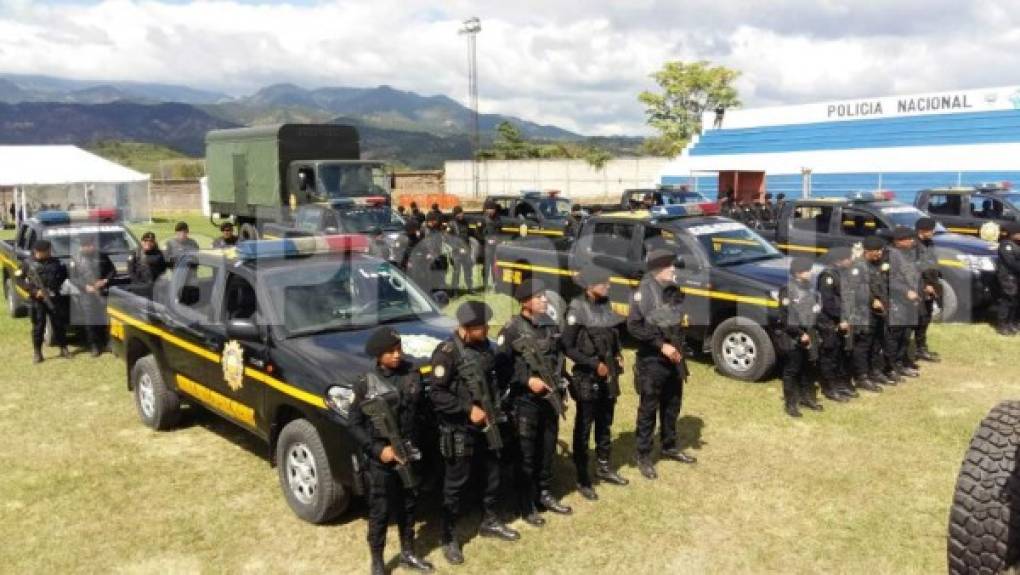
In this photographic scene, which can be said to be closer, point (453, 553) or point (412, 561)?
point (412, 561)

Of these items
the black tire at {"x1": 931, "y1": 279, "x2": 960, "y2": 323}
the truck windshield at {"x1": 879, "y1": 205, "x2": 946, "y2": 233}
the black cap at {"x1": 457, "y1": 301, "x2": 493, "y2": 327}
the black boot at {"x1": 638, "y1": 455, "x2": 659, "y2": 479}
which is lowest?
the black boot at {"x1": 638, "y1": 455, "x2": 659, "y2": 479}

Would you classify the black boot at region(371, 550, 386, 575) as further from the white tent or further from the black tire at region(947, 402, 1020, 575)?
the white tent

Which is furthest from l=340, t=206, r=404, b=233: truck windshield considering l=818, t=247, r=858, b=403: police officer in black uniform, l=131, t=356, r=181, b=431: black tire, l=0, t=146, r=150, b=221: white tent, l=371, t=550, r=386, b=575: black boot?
l=0, t=146, r=150, b=221: white tent

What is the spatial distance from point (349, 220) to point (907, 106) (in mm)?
26787

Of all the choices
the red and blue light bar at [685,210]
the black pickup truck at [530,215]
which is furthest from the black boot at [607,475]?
the black pickup truck at [530,215]

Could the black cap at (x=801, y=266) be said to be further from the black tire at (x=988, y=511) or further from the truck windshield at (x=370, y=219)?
the truck windshield at (x=370, y=219)

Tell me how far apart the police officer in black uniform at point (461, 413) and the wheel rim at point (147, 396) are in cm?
364

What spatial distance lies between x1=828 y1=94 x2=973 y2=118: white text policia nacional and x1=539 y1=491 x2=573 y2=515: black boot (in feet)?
102

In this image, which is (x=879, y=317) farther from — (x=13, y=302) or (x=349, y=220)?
(x=13, y=302)

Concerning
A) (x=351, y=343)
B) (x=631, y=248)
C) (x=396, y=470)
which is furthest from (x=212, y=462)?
(x=631, y=248)

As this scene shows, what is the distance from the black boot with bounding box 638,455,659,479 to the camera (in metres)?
6.07

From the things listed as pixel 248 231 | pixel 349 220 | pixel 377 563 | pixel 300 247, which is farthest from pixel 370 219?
pixel 377 563

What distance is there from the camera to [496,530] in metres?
5.11

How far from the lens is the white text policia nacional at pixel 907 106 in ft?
98.5
